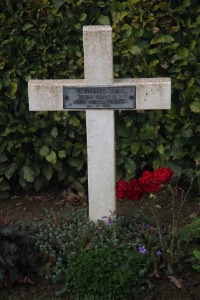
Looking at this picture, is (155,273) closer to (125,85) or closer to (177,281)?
(177,281)

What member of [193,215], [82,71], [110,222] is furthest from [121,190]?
[82,71]

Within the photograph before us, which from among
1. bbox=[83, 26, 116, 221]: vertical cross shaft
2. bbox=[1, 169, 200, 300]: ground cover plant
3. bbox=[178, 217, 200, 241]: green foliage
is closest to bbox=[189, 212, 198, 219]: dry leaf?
bbox=[1, 169, 200, 300]: ground cover plant

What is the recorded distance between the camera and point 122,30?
18.1 ft

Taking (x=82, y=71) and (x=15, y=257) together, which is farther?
(x=82, y=71)

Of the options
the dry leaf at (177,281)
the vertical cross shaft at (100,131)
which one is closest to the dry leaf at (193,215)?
the vertical cross shaft at (100,131)

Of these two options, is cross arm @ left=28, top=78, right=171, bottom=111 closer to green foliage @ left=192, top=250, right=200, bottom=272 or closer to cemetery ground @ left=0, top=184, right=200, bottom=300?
cemetery ground @ left=0, top=184, right=200, bottom=300

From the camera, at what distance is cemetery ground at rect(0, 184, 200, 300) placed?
15.1ft

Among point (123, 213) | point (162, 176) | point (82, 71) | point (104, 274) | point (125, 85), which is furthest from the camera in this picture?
point (82, 71)

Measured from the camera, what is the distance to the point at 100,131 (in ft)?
16.0

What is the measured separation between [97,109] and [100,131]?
15 cm

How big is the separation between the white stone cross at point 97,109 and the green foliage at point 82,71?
76 cm

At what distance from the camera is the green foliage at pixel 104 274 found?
4.41 meters

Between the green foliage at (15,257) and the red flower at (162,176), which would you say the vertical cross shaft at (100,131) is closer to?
the red flower at (162,176)

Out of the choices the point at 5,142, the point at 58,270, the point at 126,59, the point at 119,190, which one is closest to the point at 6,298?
the point at 58,270
